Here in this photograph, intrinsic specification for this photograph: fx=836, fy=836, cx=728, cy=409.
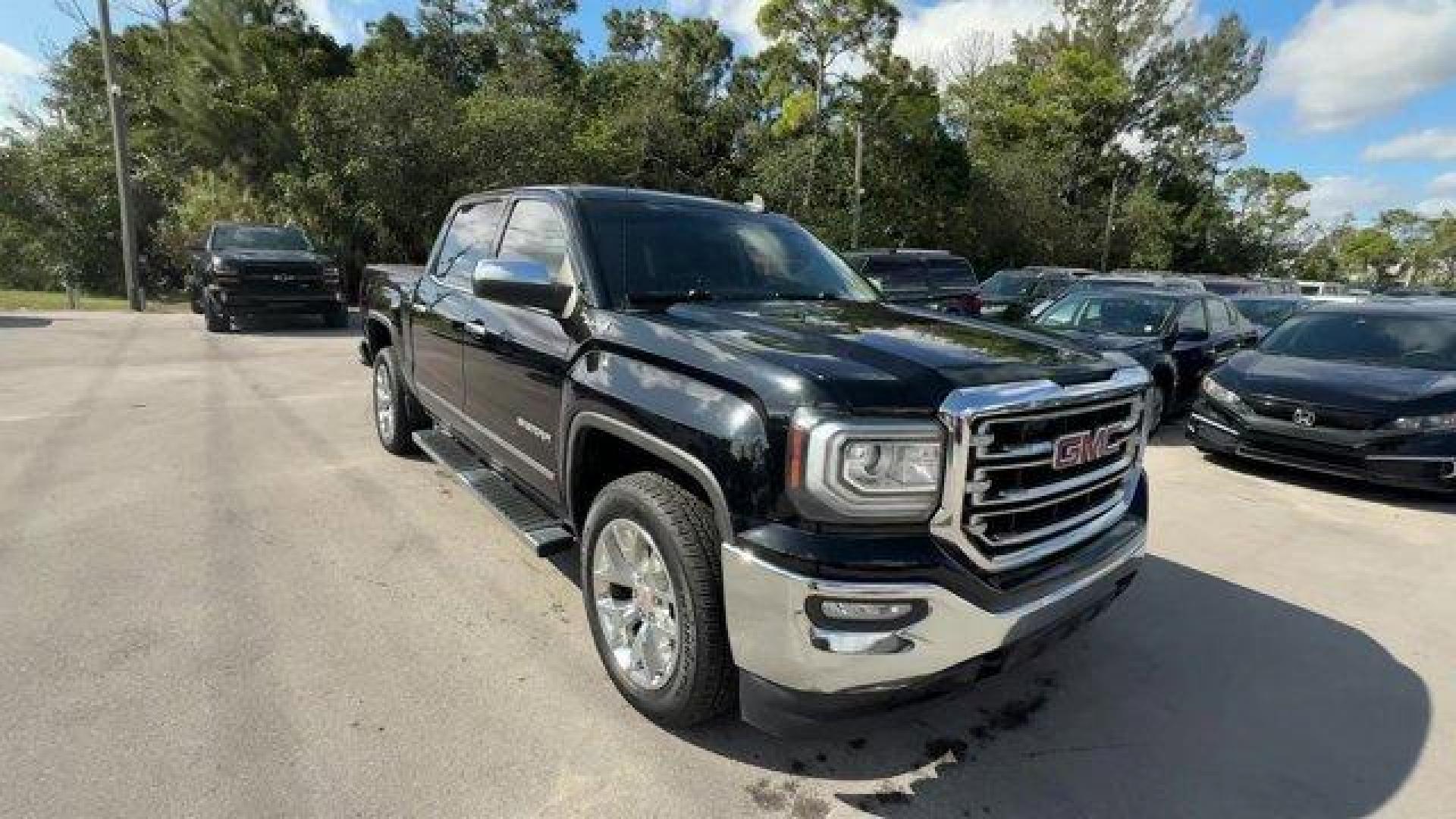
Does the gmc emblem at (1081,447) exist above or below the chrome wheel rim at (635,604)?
above

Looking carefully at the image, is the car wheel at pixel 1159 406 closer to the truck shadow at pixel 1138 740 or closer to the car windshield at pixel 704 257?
the truck shadow at pixel 1138 740

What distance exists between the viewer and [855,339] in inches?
115

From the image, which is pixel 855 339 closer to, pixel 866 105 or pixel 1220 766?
pixel 1220 766


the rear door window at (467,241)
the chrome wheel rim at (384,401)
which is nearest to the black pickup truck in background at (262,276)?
the chrome wheel rim at (384,401)

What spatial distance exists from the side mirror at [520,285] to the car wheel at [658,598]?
2.78ft

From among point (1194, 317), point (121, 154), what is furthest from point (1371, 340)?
point (121, 154)

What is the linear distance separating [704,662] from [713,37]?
41.1 m

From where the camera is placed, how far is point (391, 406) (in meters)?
6.17

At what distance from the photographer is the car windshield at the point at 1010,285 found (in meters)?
18.5

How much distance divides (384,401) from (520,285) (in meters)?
3.61

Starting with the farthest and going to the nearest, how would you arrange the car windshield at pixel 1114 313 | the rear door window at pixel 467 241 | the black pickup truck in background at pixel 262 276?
1. the black pickup truck in background at pixel 262 276
2. the car windshield at pixel 1114 313
3. the rear door window at pixel 467 241

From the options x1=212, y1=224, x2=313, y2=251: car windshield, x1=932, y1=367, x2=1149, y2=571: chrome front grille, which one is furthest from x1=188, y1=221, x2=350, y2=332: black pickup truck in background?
x1=932, y1=367, x2=1149, y2=571: chrome front grille

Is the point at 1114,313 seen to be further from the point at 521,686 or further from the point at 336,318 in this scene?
the point at 336,318

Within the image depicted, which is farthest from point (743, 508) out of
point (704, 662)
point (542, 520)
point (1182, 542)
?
point (1182, 542)
